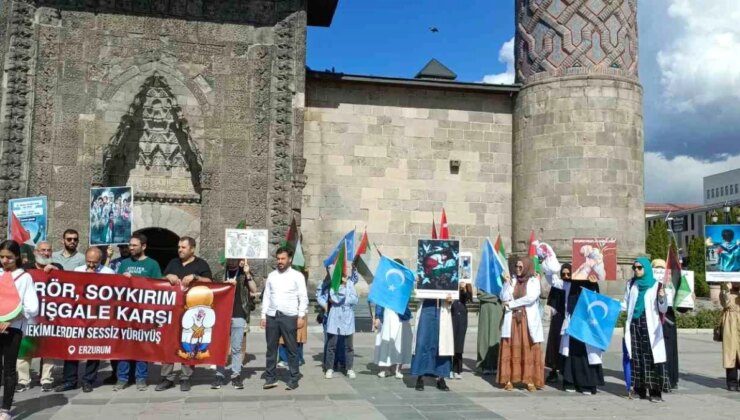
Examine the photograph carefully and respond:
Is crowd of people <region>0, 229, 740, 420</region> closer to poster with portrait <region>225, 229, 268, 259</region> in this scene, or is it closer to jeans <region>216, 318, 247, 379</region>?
jeans <region>216, 318, 247, 379</region>

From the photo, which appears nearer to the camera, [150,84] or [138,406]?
[138,406]

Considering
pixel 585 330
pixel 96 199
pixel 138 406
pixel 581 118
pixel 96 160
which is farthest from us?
pixel 581 118

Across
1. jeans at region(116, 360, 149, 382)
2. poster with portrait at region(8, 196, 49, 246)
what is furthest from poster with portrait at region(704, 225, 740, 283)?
poster with portrait at region(8, 196, 49, 246)

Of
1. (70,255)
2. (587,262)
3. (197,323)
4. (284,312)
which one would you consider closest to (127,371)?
(197,323)

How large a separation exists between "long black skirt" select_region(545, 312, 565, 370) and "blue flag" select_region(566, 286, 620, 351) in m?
0.85

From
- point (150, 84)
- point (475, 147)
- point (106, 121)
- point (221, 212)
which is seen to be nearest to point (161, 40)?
point (150, 84)

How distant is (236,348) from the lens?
964 cm

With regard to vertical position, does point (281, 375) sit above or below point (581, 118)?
below

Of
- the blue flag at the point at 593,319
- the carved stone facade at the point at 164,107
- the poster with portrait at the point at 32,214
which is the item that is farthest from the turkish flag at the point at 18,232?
the blue flag at the point at 593,319

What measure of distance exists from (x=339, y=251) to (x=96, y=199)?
4.46m

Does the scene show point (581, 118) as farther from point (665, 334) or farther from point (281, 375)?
point (281, 375)

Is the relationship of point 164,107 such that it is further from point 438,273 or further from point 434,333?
point 434,333

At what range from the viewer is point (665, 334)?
32.6 ft

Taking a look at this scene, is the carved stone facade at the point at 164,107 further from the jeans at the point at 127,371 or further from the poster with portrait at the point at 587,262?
the poster with portrait at the point at 587,262
